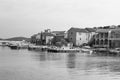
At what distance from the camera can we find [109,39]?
76.7 m

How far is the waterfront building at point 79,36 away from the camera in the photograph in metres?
85.5

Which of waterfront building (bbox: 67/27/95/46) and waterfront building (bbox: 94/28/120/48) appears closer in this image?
waterfront building (bbox: 94/28/120/48)

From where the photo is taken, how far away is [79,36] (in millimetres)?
85750

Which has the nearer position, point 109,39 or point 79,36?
point 109,39

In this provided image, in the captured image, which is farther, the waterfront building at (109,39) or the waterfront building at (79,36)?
the waterfront building at (79,36)

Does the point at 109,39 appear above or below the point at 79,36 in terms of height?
below

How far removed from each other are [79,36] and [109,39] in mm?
11743

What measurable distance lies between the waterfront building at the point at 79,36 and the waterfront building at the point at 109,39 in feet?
24.1

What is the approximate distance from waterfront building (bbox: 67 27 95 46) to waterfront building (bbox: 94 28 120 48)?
7348mm

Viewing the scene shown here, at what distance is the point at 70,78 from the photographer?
23.4 meters

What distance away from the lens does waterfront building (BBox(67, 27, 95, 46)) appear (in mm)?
85500

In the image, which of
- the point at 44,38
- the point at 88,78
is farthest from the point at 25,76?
the point at 44,38

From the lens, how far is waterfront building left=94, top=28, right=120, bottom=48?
75.6 meters

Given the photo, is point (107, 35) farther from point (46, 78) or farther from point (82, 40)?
point (46, 78)
